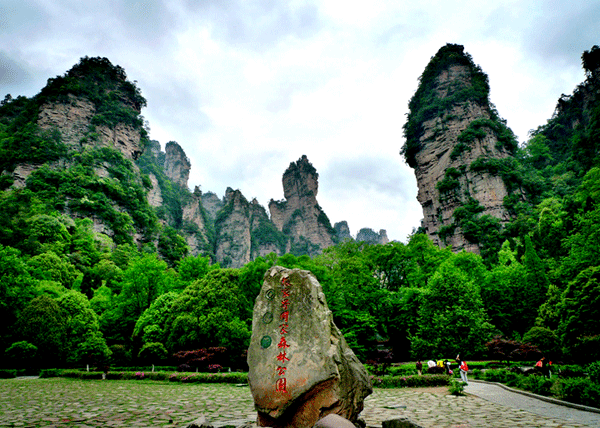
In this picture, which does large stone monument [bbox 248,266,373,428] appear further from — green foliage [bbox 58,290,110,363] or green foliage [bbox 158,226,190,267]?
green foliage [bbox 158,226,190,267]

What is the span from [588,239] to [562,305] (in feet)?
25.9

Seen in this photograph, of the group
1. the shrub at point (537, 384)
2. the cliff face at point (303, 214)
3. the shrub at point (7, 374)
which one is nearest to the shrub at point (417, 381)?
the shrub at point (537, 384)

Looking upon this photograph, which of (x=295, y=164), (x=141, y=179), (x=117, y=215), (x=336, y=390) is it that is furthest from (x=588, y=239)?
(x=295, y=164)

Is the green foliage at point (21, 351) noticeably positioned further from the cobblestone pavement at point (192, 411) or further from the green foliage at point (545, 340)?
the green foliage at point (545, 340)

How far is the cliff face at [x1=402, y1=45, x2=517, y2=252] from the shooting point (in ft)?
136

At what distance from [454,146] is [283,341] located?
157 feet

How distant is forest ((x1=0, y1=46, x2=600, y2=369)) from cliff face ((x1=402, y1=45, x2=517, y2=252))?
215 cm

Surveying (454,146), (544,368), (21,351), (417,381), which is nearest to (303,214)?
(454,146)

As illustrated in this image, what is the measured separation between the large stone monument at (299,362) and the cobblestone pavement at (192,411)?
0.90m

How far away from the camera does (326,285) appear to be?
19.7 metres

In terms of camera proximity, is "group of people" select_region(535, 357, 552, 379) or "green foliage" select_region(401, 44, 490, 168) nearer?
"group of people" select_region(535, 357, 552, 379)

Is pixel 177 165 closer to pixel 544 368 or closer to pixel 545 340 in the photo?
pixel 545 340

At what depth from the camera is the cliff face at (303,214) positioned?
81250 mm

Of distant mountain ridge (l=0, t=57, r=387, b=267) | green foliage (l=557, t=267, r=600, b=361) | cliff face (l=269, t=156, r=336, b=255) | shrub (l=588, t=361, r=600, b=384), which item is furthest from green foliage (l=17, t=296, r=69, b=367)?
cliff face (l=269, t=156, r=336, b=255)
